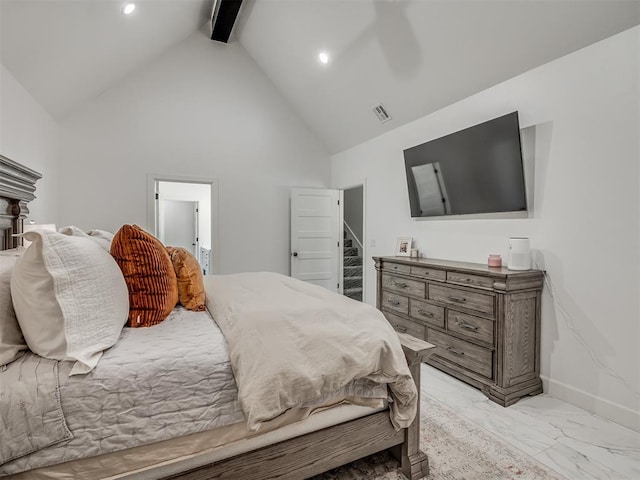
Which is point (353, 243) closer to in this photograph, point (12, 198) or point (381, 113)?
point (381, 113)

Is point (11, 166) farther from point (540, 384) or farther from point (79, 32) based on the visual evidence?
point (540, 384)

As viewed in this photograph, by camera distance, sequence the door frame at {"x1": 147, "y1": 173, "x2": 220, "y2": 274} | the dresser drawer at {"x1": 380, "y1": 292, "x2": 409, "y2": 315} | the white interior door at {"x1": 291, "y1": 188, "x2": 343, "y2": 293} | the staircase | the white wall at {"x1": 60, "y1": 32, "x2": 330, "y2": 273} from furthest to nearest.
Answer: the staircase < the white interior door at {"x1": 291, "y1": 188, "x2": 343, "y2": 293} < the door frame at {"x1": 147, "y1": 173, "x2": 220, "y2": 274} < the white wall at {"x1": 60, "y1": 32, "x2": 330, "y2": 273} < the dresser drawer at {"x1": 380, "y1": 292, "x2": 409, "y2": 315}

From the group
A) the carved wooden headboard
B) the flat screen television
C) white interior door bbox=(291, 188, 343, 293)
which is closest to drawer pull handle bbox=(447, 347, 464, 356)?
the flat screen television

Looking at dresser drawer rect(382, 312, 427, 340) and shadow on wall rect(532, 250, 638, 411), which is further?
dresser drawer rect(382, 312, 427, 340)

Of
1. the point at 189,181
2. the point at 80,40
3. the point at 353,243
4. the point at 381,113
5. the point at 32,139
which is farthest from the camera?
the point at 353,243

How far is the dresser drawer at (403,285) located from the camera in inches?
128

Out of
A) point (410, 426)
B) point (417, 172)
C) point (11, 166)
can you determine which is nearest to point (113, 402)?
point (410, 426)

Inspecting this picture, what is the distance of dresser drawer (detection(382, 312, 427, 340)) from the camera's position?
3224 millimetres

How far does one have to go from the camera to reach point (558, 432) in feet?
6.95

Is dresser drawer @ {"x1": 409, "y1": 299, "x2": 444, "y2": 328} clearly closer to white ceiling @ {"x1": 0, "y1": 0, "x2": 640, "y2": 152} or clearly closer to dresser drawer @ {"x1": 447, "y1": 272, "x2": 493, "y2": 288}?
dresser drawer @ {"x1": 447, "y1": 272, "x2": 493, "y2": 288}

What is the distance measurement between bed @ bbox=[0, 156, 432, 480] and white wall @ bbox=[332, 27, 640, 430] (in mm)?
1546

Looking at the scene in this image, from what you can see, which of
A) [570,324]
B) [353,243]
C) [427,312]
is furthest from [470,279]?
[353,243]

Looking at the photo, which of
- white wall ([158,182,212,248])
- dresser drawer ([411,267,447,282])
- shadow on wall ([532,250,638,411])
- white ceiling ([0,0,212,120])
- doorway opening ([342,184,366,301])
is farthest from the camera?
Result: white wall ([158,182,212,248])

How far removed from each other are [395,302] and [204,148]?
133 inches
